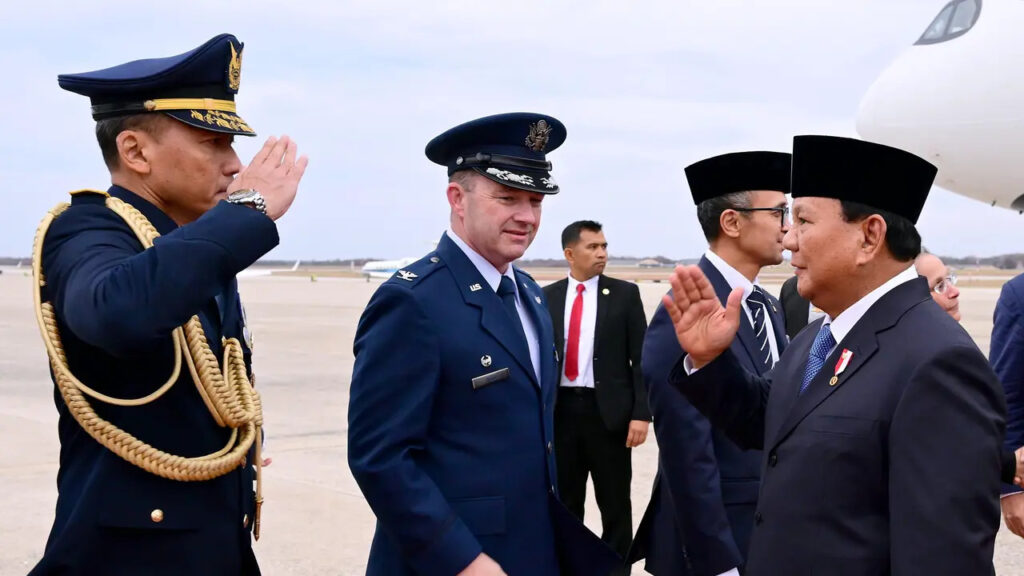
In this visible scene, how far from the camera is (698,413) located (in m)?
3.39

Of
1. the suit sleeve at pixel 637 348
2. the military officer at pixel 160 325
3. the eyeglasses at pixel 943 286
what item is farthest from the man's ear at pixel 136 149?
the suit sleeve at pixel 637 348

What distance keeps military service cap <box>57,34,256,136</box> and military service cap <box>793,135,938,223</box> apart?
1325 mm

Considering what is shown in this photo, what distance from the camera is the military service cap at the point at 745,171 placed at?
3.73 m

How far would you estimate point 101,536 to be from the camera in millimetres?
2135

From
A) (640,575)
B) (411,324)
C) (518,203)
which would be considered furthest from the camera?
(640,575)

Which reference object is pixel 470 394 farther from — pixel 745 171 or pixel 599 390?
pixel 599 390

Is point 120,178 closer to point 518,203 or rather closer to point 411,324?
point 411,324

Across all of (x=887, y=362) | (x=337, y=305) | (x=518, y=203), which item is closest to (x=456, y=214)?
(x=518, y=203)

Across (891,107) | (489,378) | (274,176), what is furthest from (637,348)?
(274,176)

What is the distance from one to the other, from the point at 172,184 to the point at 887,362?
161 cm

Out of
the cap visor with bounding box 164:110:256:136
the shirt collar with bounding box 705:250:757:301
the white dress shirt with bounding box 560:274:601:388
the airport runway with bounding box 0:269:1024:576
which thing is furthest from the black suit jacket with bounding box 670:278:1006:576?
the white dress shirt with bounding box 560:274:601:388

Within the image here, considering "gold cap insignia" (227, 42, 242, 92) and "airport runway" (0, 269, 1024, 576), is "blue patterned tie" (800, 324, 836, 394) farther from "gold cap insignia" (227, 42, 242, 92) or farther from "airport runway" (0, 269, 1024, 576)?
"airport runway" (0, 269, 1024, 576)

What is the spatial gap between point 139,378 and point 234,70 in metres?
0.76

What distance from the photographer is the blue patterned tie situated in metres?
2.48
